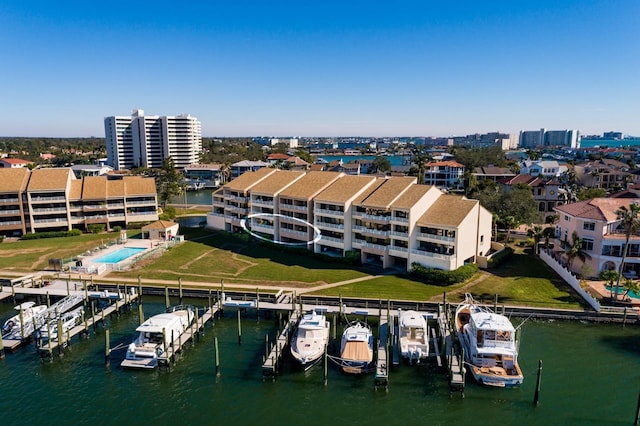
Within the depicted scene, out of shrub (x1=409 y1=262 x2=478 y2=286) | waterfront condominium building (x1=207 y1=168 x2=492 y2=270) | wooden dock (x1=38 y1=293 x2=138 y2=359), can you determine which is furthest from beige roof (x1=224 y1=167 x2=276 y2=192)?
shrub (x1=409 y1=262 x2=478 y2=286)

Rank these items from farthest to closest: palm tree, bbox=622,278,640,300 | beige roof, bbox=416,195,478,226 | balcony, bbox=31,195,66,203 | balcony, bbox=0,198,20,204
→ balcony, bbox=31,195,66,203, balcony, bbox=0,198,20,204, beige roof, bbox=416,195,478,226, palm tree, bbox=622,278,640,300

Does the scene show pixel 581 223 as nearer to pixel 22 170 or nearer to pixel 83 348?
pixel 83 348

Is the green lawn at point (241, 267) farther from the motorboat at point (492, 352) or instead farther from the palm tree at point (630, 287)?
the palm tree at point (630, 287)

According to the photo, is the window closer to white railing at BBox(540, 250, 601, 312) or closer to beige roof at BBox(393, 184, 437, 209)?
white railing at BBox(540, 250, 601, 312)

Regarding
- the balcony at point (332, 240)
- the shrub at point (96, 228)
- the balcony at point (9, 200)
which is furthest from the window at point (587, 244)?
the balcony at point (9, 200)

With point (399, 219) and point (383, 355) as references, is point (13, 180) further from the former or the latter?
point (383, 355)

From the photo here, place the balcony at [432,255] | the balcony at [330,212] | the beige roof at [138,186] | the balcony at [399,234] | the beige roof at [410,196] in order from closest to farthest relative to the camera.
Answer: the balcony at [432,255] → the balcony at [399,234] → the beige roof at [410,196] → the balcony at [330,212] → the beige roof at [138,186]

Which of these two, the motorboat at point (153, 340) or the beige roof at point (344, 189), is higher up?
the beige roof at point (344, 189)

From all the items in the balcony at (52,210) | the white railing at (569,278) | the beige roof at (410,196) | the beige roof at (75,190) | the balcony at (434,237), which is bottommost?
the white railing at (569,278)
